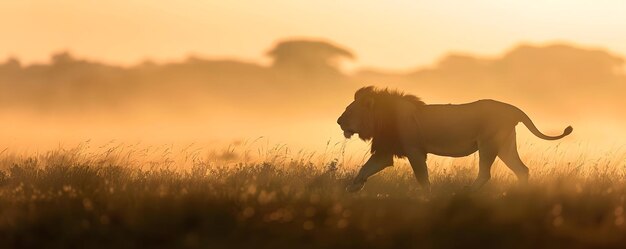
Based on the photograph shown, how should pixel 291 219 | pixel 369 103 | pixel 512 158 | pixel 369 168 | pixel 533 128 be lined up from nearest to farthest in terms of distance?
pixel 291 219 → pixel 369 168 → pixel 369 103 → pixel 512 158 → pixel 533 128

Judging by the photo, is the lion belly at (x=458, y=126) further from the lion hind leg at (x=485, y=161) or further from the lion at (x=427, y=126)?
the lion hind leg at (x=485, y=161)

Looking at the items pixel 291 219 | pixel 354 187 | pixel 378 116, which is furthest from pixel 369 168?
pixel 291 219

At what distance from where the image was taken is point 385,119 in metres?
13.6

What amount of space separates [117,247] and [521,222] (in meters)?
3.53

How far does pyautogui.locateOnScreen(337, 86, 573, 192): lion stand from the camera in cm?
1347

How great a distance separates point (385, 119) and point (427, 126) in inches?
22.8

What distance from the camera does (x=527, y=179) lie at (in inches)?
543

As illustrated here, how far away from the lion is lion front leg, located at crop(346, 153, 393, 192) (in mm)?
21

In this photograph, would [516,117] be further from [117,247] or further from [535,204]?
[117,247]

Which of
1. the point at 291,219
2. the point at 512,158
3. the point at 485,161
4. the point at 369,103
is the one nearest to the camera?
the point at 291,219

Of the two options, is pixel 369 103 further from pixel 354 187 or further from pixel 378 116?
pixel 354 187

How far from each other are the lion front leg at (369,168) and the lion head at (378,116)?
0.43ft

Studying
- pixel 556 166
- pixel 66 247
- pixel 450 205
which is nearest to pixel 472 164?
pixel 556 166

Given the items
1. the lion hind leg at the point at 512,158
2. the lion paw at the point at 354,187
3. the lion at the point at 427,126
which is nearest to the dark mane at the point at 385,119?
the lion at the point at 427,126
